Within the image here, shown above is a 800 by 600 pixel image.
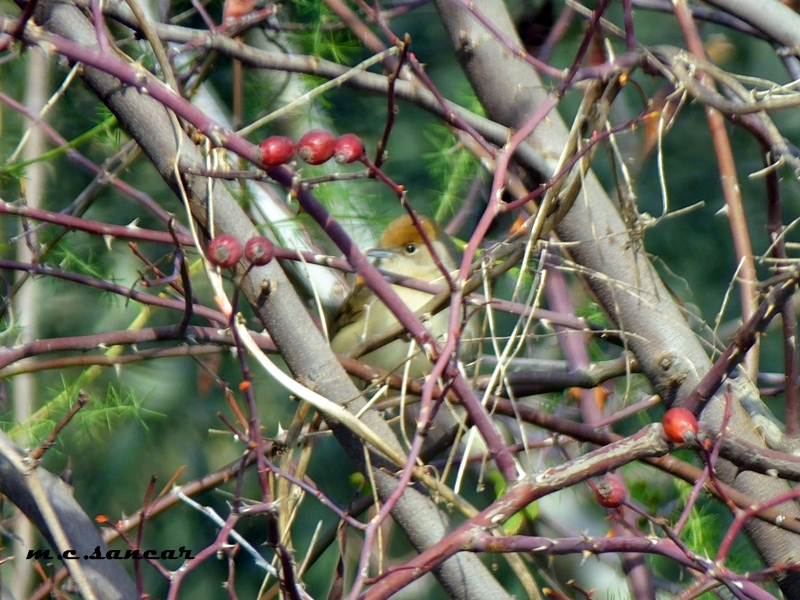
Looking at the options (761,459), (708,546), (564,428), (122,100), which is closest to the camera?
(761,459)

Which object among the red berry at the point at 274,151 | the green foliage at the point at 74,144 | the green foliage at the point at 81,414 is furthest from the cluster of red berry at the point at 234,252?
the green foliage at the point at 81,414

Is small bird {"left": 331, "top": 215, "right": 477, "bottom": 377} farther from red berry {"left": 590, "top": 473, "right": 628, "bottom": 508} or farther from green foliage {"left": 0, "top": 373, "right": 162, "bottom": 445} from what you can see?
red berry {"left": 590, "top": 473, "right": 628, "bottom": 508}

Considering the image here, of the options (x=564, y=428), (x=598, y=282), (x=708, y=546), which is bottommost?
(x=708, y=546)

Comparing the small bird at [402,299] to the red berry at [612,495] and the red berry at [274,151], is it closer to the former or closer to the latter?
the red berry at [612,495]

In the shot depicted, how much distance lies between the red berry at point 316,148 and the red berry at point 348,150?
11mm

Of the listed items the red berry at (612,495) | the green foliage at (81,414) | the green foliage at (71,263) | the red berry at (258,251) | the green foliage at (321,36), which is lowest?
the red berry at (612,495)

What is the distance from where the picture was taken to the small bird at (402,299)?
3.31m

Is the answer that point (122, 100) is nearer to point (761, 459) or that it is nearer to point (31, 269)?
point (31, 269)

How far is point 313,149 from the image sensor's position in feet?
4.56

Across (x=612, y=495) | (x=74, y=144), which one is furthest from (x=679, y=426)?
(x=74, y=144)

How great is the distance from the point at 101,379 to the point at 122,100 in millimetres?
2722

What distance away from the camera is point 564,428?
1.85m

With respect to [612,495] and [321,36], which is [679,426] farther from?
[321,36]

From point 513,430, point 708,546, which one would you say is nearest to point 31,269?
point 513,430
